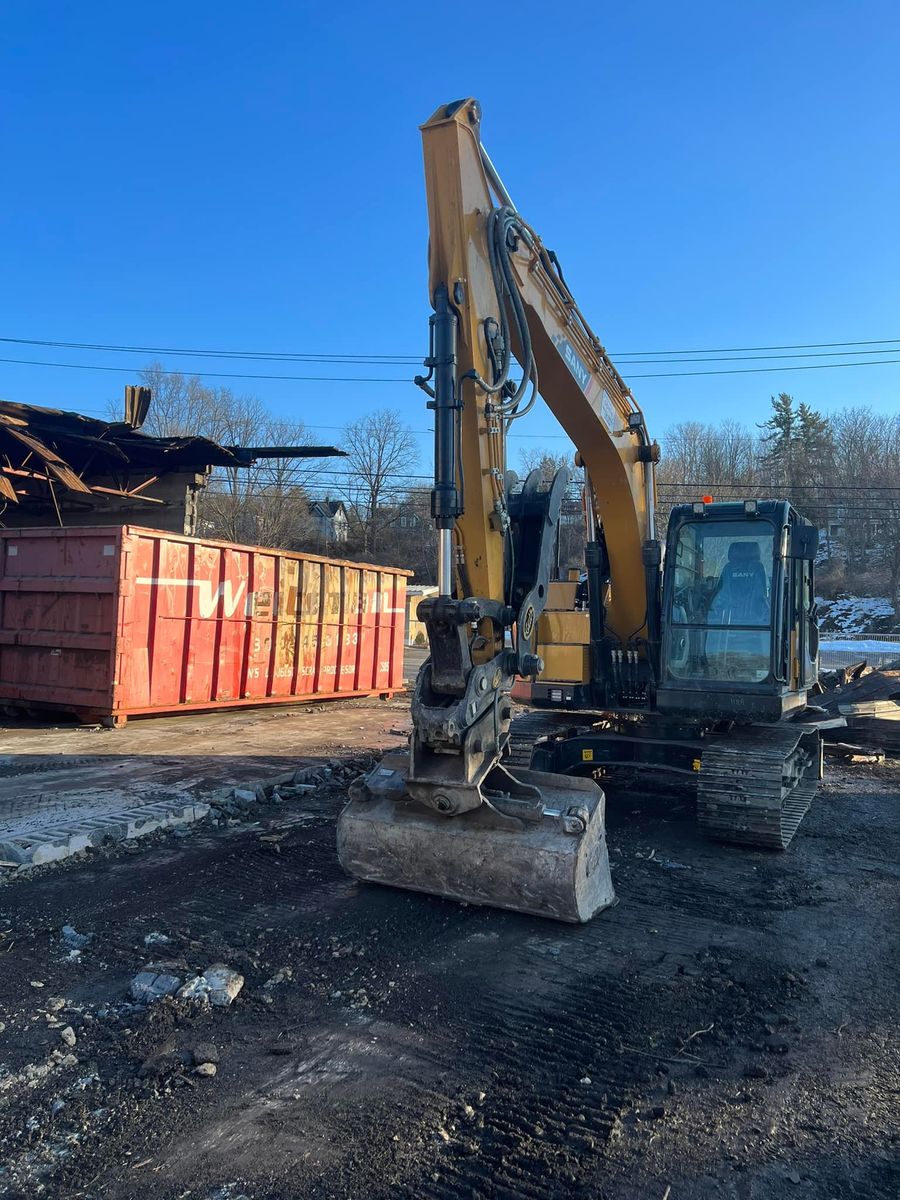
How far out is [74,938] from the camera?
4.61 m

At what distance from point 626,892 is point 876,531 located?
54.0 metres

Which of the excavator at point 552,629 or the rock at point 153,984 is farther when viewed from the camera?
the excavator at point 552,629

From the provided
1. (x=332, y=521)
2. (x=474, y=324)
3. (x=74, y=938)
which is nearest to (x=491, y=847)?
(x=74, y=938)

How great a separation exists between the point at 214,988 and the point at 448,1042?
115 centimetres

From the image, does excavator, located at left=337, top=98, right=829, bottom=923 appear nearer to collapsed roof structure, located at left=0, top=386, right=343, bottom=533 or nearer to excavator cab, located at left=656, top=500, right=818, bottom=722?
excavator cab, located at left=656, top=500, right=818, bottom=722

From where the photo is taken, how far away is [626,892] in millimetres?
5391

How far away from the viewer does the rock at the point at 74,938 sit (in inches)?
179

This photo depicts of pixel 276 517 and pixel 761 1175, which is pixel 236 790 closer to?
pixel 761 1175

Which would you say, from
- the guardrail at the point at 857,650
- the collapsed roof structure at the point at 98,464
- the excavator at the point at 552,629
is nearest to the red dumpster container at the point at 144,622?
the collapsed roof structure at the point at 98,464

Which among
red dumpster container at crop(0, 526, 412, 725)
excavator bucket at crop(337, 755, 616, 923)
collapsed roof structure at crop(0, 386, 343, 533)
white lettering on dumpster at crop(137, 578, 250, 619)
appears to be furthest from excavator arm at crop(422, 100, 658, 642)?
collapsed roof structure at crop(0, 386, 343, 533)

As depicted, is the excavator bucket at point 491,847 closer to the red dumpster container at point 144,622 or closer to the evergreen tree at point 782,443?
the red dumpster container at point 144,622

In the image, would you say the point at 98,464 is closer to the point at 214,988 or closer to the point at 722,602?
the point at 722,602

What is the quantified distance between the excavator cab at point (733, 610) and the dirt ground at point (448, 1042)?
1.38 m

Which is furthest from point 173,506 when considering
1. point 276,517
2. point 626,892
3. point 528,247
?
point 276,517
